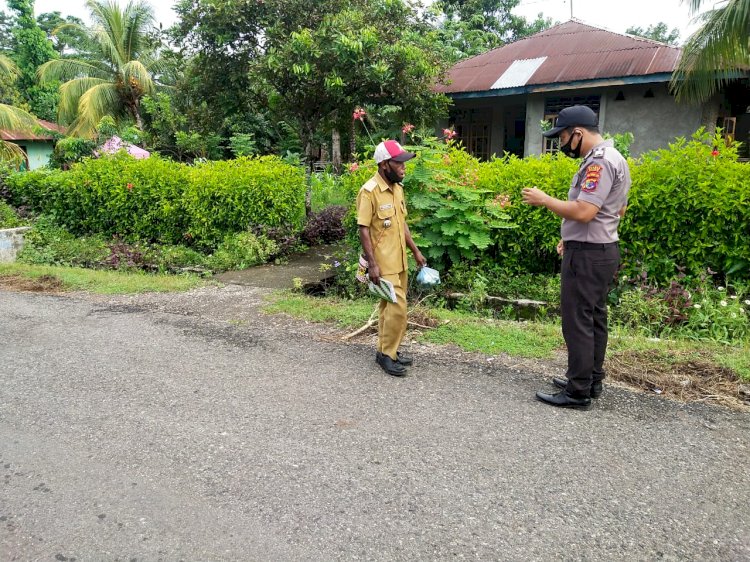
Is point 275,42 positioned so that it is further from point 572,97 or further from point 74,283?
point 572,97

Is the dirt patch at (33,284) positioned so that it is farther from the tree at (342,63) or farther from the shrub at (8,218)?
the tree at (342,63)

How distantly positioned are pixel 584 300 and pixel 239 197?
601cm

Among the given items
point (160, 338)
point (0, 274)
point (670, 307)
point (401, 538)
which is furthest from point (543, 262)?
point (0, 274)

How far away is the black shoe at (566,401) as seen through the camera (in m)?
3.85

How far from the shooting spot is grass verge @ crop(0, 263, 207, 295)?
24.3 feet

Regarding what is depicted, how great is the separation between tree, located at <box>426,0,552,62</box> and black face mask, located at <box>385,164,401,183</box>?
14989 mm

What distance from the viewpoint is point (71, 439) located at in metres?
3.53

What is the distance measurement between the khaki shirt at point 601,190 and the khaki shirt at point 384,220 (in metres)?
1.27

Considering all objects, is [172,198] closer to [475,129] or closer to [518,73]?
[518,73]

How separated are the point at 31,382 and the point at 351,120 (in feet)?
25.8

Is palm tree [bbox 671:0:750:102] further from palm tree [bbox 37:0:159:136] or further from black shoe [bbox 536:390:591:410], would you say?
palm tree [bbox 37:0:159:136]

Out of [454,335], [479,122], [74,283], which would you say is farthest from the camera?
[479,122]

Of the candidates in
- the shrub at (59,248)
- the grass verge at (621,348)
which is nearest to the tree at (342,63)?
the shrub at (59,248)

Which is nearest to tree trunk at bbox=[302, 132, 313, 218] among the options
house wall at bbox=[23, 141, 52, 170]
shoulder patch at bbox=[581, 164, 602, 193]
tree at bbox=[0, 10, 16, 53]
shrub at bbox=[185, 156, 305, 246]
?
shrub at bbox=[185, 156, 305, 246]
